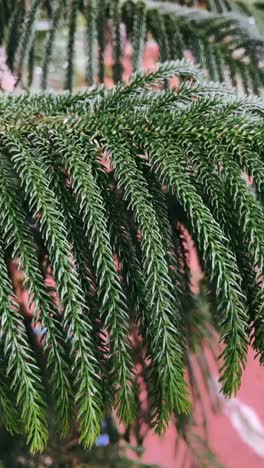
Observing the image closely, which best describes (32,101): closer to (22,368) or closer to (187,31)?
(22,368)

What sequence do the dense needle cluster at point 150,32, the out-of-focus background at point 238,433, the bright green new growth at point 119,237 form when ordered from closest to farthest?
1. the bright green new growth at point 119,237
2. the dense needle cluster at point 150,32
3. the out-of-focus background at point 238,433

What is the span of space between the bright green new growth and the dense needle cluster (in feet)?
1.03

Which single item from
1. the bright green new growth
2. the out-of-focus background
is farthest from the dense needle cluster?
the out-of-focus background

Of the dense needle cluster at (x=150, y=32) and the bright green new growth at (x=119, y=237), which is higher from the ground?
the dense needle cluster at (x=150, y=32)

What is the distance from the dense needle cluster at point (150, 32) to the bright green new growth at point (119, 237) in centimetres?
31

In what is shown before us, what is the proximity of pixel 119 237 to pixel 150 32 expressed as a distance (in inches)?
18.6

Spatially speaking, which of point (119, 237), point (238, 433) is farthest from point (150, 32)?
point (238, 433)

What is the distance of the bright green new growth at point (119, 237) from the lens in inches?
14.5

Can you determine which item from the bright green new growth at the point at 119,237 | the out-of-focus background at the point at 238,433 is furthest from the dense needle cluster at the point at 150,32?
the out-of-focus background at the point at 238,433

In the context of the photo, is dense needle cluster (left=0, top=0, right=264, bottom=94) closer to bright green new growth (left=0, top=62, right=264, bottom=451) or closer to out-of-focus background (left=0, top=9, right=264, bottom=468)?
bright green new growth (left=0, top=62, right=264, bottom=451)

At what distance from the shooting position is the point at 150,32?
31.3 inches

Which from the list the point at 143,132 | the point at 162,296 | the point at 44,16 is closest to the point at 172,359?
the point at 162,296

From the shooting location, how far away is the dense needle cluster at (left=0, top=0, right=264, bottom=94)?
742 mm

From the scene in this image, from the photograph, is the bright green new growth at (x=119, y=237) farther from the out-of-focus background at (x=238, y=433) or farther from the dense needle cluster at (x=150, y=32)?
the out-of-focus background at (x=238, y=433)
